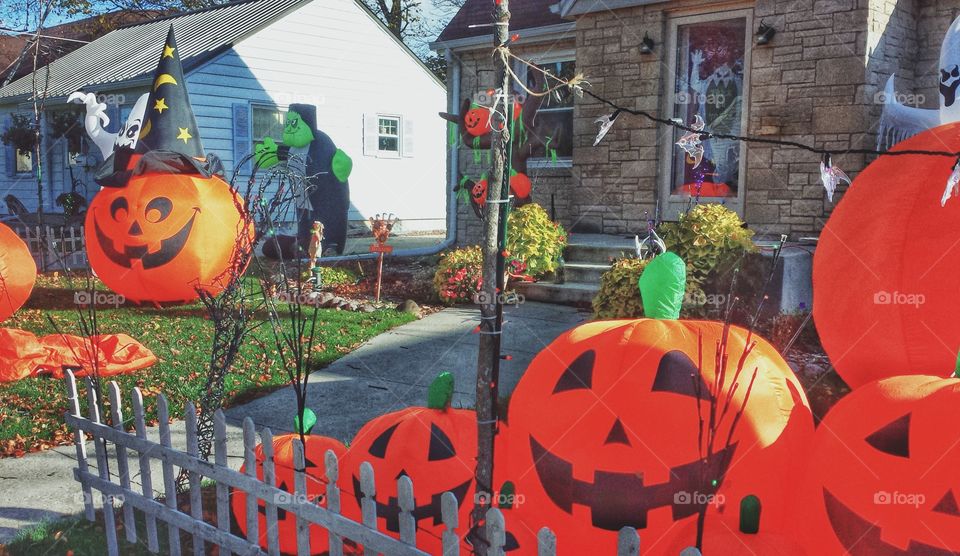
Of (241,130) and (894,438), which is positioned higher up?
(241,130)

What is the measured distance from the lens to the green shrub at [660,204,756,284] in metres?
7.27

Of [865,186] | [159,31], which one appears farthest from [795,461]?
[159,31]

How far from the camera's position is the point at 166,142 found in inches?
357

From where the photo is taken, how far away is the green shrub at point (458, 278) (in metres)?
9.73

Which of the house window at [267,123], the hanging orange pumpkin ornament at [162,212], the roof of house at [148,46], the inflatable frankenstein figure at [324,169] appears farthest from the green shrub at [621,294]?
the house window at [267,123]

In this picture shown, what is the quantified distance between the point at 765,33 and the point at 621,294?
4.48 metres

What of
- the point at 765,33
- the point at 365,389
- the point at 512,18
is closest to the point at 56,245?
the point at 512,18

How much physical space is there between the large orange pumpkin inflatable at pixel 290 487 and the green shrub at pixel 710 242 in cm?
449

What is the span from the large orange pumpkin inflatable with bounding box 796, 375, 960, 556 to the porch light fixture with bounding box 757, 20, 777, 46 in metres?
7.29

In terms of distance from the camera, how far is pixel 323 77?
63.5 ft

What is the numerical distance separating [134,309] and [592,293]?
572 cm

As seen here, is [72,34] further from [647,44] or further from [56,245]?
[647,44]

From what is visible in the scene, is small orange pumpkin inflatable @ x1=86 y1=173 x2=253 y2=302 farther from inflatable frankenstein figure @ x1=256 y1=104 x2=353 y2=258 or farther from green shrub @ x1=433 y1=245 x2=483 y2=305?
inflatable frankenstein figure @ x1=256 y1=104 x2=353 y2=258

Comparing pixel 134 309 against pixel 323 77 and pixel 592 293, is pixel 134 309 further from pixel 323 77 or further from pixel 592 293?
pixel 323 77
